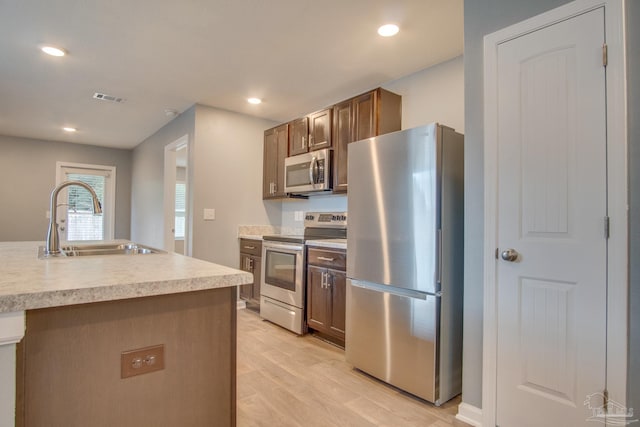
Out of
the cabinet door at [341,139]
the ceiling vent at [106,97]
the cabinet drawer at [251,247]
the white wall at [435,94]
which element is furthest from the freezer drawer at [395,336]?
the ceiling vent at [106,97]

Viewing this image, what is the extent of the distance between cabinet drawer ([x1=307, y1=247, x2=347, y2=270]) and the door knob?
1.28 metres

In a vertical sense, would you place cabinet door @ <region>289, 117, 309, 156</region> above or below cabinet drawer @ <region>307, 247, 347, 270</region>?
above

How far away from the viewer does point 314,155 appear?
3475 millimetres

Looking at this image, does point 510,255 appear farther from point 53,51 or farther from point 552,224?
point 53,51

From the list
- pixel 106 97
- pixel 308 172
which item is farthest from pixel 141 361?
pixel 106 97

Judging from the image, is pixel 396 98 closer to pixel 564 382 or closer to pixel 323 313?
pixel 323 313

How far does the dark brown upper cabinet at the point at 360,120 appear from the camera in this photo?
2969 mm

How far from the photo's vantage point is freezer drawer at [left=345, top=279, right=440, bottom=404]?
6.61 feet

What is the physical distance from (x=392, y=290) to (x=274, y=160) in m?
2.47

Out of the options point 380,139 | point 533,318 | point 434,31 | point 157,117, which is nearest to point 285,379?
point 533,318

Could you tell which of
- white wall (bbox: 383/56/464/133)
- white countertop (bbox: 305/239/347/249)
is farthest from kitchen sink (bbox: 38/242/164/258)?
white wall (bbox: 383/56/464/133)

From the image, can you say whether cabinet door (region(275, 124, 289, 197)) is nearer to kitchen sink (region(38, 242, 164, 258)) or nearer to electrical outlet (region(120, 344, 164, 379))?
kitchen sink (region(38, 242, 164, 258))

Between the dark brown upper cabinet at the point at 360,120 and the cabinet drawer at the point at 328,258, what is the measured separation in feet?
2.13

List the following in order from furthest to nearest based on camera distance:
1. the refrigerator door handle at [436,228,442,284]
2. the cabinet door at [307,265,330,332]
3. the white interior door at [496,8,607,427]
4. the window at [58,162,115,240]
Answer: the window at [58,162,115,240]
the cabinet door at [307,265,330,332]
the refrigerator door handle at [436,228,442,284]
the white interior door at [496,8,607,427]
